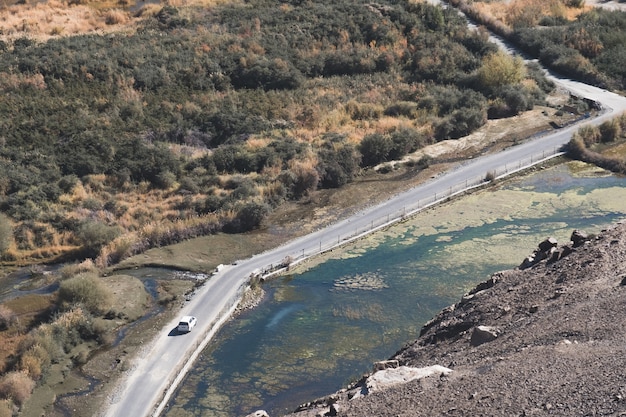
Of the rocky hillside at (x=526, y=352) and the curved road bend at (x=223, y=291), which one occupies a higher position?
the rocky hillside at (x=526, y=352)

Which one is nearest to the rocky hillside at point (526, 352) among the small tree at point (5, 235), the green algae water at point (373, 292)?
the green algae water at point (373, 292)

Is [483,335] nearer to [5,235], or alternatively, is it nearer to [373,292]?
[373,292]

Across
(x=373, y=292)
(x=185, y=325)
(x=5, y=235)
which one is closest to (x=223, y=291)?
(x=185, y=325)

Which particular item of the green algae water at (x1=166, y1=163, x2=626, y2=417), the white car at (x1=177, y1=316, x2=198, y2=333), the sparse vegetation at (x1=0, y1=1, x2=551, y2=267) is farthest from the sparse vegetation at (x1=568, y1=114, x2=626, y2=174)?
the white car at (x1=177, y1=316, x2=198, y2=333)

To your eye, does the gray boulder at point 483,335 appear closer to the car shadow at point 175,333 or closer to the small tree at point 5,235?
the car shadow at point 175,333

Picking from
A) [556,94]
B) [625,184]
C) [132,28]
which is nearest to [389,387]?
[625,184]

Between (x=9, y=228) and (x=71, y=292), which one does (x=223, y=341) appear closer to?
(x=71, y=292)

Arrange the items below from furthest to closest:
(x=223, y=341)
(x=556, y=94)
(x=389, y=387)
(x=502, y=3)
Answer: (x=502, y=3) < (x=556, y=94) < (x=223, y=341) < (x=389, y=387)
